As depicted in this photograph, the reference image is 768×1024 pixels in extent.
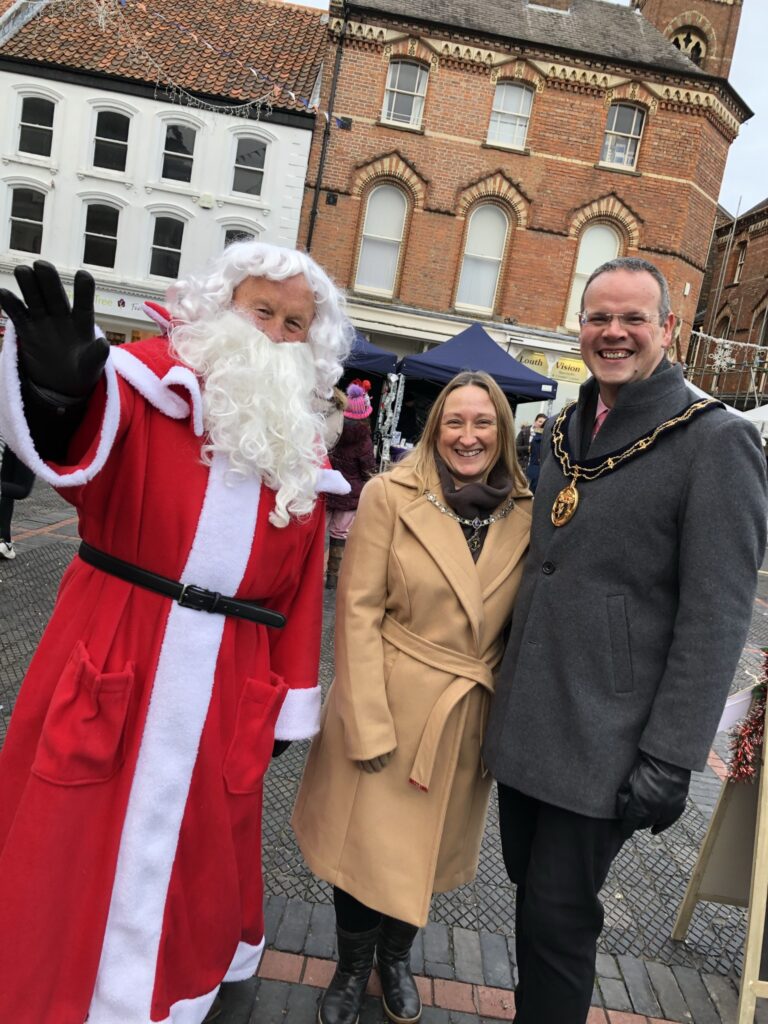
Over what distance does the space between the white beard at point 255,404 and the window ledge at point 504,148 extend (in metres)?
15.6

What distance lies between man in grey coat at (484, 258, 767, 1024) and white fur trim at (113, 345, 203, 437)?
95 centimetres

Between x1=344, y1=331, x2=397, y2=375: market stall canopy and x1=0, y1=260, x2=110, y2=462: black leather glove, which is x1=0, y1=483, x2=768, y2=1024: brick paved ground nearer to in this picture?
x1=0, y1=260, x2=110, y2=462: black leather glove

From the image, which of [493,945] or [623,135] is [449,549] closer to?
[493,945]

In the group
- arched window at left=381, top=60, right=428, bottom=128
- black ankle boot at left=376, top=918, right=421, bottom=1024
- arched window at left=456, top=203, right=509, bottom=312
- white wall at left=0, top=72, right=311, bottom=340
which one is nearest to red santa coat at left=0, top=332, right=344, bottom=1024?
black ankle boot at left=376, top=918, right=421, bottom=1024

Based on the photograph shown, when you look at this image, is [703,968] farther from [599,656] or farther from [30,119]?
[30,119]

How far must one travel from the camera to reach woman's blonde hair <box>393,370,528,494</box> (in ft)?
6.77

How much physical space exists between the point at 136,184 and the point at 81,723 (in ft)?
57.8

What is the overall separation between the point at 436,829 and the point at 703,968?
141 cm

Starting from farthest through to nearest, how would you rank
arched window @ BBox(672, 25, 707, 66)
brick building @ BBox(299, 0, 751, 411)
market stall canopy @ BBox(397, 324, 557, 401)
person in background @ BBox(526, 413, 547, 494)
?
arched window @ BBox(672, 25, 707, 66) < brick building @ BBox(299, 0, 751, 411) < market stall canopy @ BBox(397, 324, 557, 401) < person in background @ BBox(526, 413, 547, 494)

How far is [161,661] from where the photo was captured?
162 cm

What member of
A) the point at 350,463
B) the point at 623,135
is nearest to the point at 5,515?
the point at 350,463

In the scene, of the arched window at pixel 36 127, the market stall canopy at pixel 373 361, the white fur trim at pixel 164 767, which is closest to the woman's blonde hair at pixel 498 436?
the white fur trim at pixel 164 767

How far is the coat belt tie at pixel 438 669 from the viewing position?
1.86 meters

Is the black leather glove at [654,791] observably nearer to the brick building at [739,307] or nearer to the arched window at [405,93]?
the arched window at [405,93]
